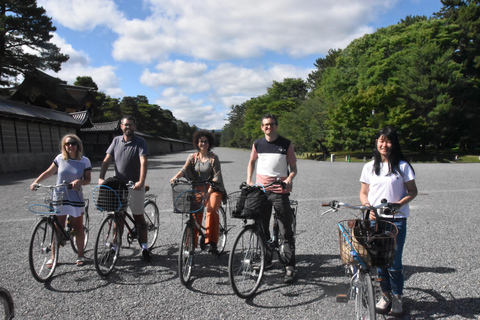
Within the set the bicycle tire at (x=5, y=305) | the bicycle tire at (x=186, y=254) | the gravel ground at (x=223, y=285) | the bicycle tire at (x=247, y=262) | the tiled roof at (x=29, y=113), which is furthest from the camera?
the tiled roof at (x=29, y=113)

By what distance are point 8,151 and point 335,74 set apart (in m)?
38.4

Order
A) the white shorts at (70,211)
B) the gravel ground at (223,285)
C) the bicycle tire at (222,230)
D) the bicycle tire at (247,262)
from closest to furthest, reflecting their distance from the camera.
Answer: the gravel ground at (223,285)
the bicycle tire at (247,262)
the white shorts at (70,211)
the bicycle tire at (222,230)

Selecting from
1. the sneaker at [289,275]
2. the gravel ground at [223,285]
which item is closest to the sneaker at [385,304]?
the gravel ground at [223,285]

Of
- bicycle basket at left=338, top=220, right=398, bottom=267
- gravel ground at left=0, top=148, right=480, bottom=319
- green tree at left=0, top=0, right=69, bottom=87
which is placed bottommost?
gravel ground at left=0, top=148, right=480, bottom=319

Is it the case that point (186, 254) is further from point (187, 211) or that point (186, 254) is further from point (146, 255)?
point (146, 255)

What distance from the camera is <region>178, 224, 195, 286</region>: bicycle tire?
3.48m

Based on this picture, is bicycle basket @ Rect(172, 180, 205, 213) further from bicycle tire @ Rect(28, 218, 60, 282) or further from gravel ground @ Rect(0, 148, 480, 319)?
bicycle tire @ Rect(28, 218, 60, 282)

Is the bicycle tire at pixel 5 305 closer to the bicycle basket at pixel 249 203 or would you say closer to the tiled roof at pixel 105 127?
the bicycle basket at pixel 249 203

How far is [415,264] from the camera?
13.7ft

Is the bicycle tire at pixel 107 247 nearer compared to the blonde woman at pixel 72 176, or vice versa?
the bicycle tire at pixel 107 247

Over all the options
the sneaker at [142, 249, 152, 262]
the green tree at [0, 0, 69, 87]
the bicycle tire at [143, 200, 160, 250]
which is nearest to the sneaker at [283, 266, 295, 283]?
the sneaker at [142, 249, 152, 262]

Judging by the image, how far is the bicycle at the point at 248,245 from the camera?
328 cm

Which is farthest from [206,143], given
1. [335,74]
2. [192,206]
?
[335,74]

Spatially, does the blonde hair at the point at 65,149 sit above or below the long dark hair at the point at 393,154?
above
